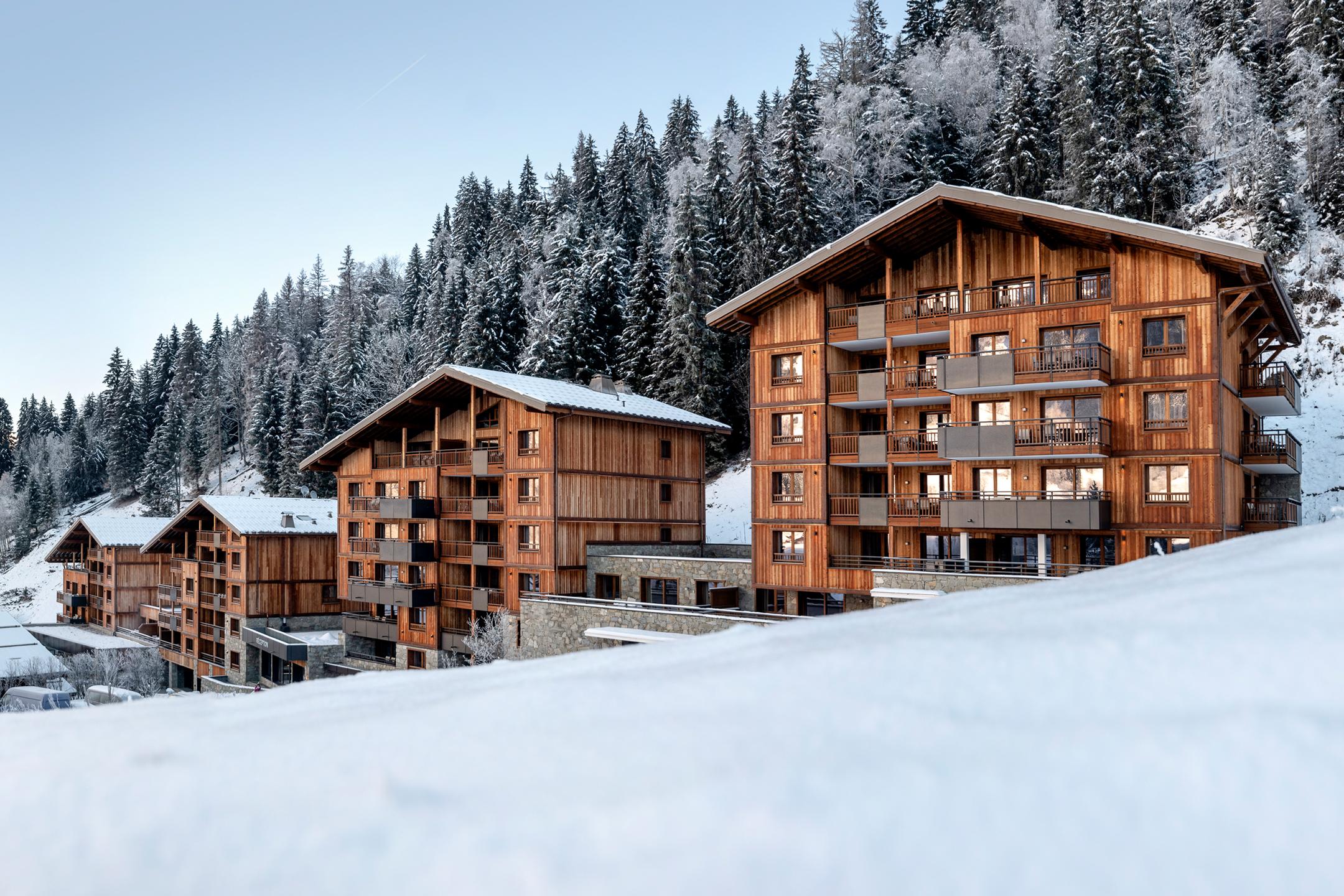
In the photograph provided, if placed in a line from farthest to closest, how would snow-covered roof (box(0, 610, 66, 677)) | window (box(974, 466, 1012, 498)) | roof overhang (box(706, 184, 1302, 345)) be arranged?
snow-covered roof (box(0, 610, 66, 677)) < window (box(974, 466, 1012, 498)) < roof overhang (box(706, 184, 1302, 345))

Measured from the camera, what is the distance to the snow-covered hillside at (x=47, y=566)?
7625 centimetres

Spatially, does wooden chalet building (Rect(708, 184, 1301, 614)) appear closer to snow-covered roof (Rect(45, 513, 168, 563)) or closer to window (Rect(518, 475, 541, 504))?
window (Rect(518, 475, 541, 504))

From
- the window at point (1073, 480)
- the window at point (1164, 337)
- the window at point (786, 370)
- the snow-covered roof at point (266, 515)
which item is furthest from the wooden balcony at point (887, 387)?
the snow-covered roof at point (266, 515)

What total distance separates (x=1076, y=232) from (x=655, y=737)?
25465 millimetres

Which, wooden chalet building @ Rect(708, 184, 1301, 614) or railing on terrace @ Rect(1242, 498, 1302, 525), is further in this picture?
railing on terrace @ Rect(1242, 498, 1302, 525)

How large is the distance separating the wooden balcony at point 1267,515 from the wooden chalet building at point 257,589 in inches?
1376

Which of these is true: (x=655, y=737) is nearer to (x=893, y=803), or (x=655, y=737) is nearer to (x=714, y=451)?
(x=893, y=803)

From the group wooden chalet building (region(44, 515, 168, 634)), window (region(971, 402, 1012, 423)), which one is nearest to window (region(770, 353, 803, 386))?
window (region(971, 402, 1012, 423))

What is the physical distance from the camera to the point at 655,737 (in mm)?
1839

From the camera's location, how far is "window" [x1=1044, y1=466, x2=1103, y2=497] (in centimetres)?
2388

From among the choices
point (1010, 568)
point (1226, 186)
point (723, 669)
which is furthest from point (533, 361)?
point (723, 669)

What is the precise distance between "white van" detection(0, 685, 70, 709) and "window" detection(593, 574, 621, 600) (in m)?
20.2

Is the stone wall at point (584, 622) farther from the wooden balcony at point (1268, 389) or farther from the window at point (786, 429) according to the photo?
the wooden balcony at point (1268, 389)

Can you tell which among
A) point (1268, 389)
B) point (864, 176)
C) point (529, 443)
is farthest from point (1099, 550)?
point (864, 176)
